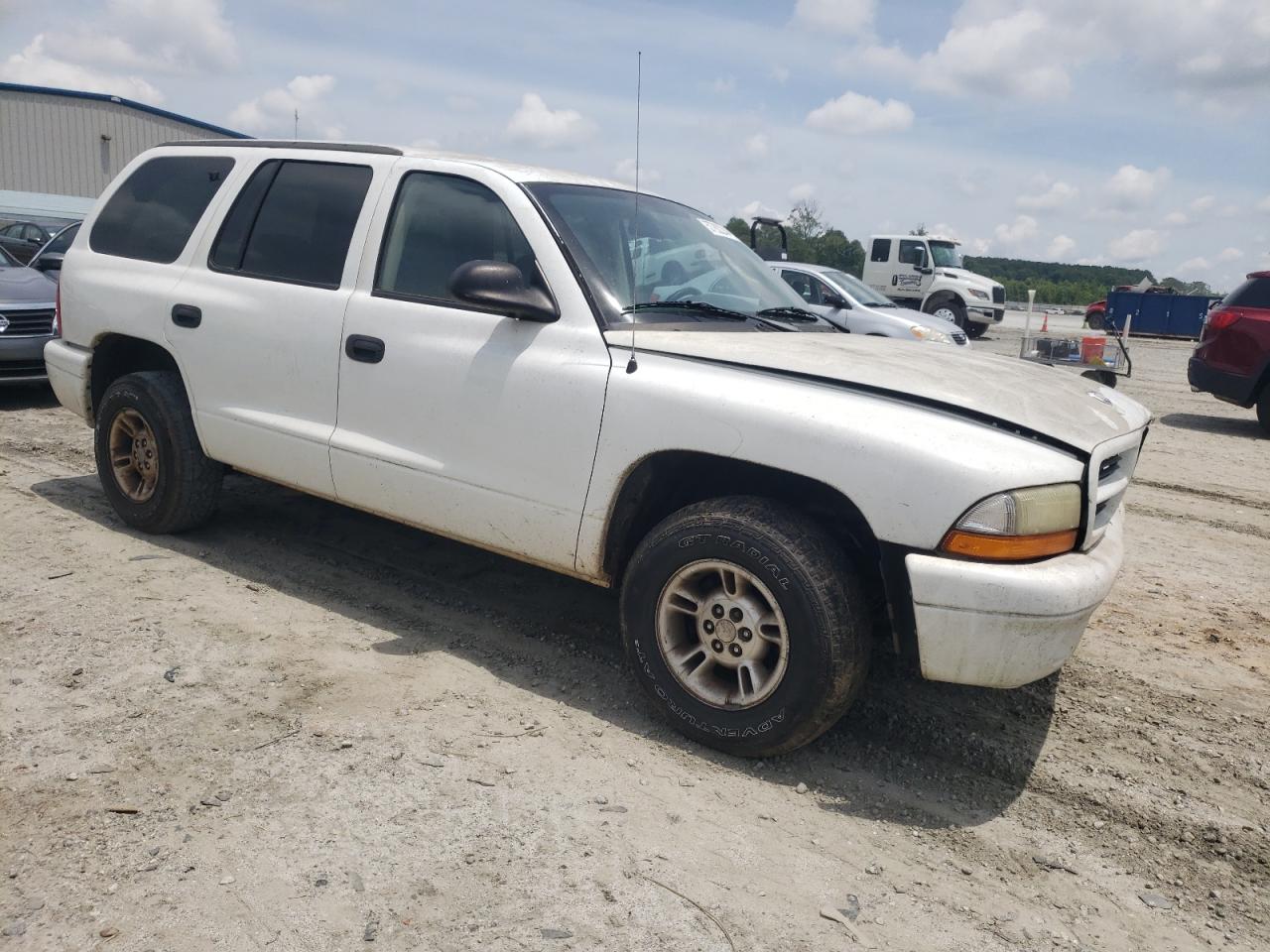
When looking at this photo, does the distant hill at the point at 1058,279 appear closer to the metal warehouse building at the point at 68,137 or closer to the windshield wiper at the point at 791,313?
the metal warehouse building at the point at 68,137

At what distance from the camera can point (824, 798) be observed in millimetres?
3084

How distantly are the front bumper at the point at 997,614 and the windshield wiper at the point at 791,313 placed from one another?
1.63m

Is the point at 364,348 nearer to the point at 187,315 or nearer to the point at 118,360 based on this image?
the point at 187,315

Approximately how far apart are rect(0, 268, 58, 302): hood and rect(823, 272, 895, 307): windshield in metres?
9.41

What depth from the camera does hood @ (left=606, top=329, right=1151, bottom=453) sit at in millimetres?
3029

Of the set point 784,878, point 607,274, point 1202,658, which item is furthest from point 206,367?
point 1202,658

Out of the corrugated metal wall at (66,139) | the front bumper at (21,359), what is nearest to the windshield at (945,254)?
the front bumper at (21,359)

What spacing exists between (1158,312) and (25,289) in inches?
1222

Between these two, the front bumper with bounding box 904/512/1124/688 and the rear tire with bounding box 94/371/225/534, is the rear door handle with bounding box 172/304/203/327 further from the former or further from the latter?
the front bumper with bounding box 904/512/1124/688

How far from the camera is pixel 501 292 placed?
3449 millimetres

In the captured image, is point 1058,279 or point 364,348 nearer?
point 364,348

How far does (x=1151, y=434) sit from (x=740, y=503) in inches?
343

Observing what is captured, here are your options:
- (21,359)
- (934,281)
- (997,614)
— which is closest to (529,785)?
(997,614)

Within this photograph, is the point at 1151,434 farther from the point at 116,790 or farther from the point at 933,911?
the point at 116,790
